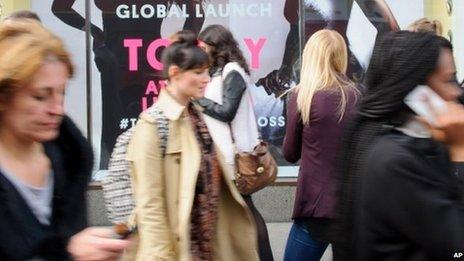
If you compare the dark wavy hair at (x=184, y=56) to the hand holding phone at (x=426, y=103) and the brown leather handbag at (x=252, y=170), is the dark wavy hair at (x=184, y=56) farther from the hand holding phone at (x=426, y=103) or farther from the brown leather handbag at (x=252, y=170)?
the hand holding phone at (x=426, y=103)

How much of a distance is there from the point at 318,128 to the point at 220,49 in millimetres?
911

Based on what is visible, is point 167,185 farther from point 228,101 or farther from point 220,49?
point 220,49

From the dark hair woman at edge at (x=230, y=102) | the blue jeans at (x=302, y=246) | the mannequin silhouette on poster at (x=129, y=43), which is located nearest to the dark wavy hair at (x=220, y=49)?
the dark hair woman at edge at (x=230, y=102)

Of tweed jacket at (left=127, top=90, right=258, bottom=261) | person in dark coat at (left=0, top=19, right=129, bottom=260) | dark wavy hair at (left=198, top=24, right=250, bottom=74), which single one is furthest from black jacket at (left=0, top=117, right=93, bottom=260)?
dark wavy hair at (left=198, top=24, right=250, bottom=74)

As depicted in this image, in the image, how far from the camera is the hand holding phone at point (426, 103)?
9.94 ft

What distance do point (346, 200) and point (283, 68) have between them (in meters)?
6.46

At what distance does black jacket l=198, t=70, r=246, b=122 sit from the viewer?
5.91 meters

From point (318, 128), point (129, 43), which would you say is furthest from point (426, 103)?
point (129, 43)

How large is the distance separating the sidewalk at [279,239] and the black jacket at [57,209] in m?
5.42

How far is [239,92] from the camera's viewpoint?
6012 mm

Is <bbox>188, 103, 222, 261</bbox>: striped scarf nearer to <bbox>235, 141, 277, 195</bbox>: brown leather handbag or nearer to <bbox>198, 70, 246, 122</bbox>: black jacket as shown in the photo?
<bbox>235, 141, 277, 195</bbox>: brown leather handbag

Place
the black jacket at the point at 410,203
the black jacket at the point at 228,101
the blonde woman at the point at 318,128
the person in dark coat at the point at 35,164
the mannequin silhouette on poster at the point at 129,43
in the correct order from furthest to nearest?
1. the mannequin silhouette on poster at the point at 129,43
2. the black jacket at the point at 228,101
3. the blonde woman at the point at 318,128
4. the black jacket at the point at 410,203
5. the person in dark coat at the point at 35,164

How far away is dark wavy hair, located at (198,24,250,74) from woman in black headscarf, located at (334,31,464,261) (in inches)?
116

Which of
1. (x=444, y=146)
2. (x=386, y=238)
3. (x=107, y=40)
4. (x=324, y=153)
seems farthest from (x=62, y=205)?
(x=107, y=40)
